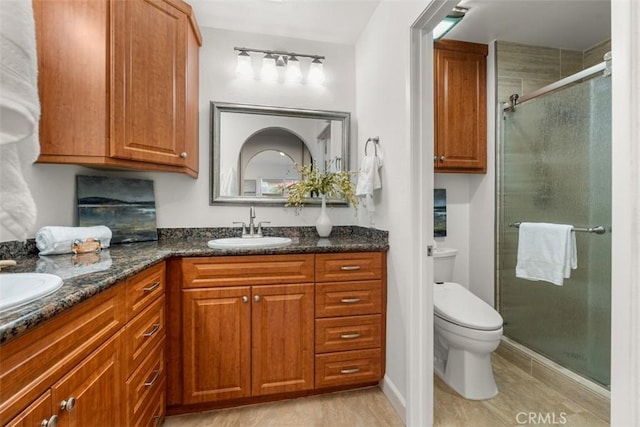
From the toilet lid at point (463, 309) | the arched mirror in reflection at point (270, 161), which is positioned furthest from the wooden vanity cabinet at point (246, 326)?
the toilet lid at point (463, 309)

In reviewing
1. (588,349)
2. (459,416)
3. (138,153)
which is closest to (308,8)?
(138,153)

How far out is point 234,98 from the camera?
84.7 inches

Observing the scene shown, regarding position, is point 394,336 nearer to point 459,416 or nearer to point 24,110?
point 459,416

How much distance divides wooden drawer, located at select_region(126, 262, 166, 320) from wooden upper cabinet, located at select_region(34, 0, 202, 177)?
1.93 ft

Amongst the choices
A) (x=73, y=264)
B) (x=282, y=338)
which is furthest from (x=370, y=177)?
(x=73, y=264)

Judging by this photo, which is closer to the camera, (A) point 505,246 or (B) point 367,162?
(B) point 367,162

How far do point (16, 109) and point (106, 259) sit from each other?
3.17 ft

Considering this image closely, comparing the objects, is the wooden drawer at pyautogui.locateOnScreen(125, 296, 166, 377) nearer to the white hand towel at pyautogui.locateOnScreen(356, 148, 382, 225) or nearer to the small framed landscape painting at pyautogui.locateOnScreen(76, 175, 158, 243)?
the small framed landscape painting at pyautogui.locateOnScreen(76, 175, 158, 243)

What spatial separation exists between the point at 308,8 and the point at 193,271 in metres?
1.78

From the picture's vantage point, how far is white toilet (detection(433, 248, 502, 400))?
166 cm

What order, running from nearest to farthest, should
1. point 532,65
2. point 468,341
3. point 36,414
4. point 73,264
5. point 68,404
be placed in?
point 36,414
point 68,404
point 73,264
point 468,341
point 532,65

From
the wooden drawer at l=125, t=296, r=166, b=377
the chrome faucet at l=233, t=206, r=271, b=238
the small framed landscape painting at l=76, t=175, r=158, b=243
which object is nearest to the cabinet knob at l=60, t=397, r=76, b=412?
the wooden drawer at l=125, t=296, r=166, b=377

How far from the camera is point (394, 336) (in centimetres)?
167

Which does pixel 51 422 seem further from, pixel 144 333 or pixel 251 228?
pixel 251 228
